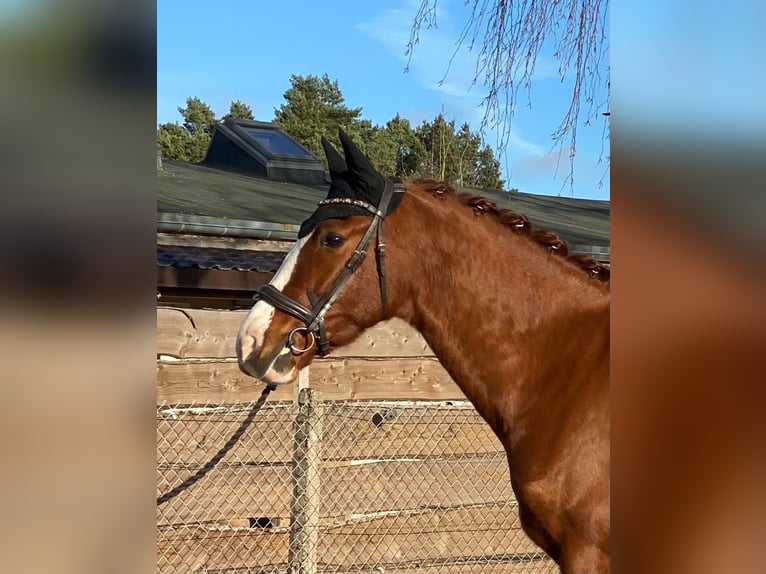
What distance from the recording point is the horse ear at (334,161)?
99.7 inches

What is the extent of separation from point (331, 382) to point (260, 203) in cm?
257

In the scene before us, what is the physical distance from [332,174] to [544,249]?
0.78 metres

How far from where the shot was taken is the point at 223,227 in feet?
17.5

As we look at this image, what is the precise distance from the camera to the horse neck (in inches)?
90.3

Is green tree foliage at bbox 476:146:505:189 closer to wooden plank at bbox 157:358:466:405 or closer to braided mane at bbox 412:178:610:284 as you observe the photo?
braided mane at bbox 412:178:610:284

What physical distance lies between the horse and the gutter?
9.60 ft

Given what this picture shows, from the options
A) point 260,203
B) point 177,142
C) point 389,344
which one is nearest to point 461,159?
point 389,344

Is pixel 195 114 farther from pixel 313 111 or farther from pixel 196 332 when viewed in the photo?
pixel 196 332

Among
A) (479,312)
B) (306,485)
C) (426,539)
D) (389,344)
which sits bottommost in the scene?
(426,539)

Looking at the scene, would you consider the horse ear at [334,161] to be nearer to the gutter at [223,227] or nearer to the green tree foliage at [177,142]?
the gutter at [223,227]

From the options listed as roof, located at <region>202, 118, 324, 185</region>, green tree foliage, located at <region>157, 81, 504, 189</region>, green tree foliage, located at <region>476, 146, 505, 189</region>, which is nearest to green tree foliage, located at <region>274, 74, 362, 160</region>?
green tree foliage, located at <region>157, 81, 504, 189</region>

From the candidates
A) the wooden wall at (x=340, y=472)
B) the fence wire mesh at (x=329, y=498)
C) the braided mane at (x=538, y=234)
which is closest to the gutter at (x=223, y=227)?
the wooden wall at (x=340, y=472)
